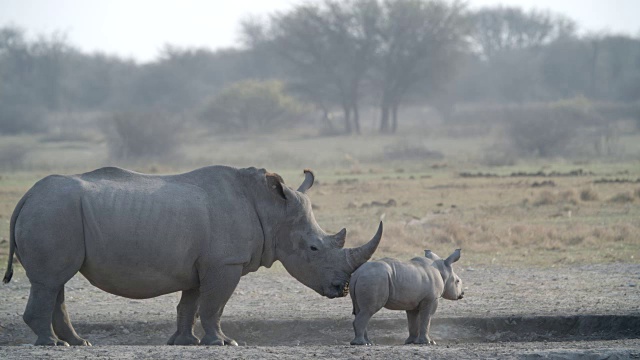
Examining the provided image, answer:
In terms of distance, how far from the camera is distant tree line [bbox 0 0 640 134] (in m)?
51.8

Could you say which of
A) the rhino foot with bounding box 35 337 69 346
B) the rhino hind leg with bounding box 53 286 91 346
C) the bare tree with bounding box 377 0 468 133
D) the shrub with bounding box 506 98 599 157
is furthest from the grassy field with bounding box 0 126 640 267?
the bare tree with bounding box 377 0 468 133

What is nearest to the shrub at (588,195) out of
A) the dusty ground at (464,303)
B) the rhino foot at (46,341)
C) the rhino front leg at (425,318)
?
the dusty ground at (464,303)

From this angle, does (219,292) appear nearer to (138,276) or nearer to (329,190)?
(138,276)

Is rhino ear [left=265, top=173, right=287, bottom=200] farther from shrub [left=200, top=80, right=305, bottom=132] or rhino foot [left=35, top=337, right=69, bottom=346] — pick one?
shrub [left=200, top=80, right=305, bottom=132]

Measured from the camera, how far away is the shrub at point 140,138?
120ft

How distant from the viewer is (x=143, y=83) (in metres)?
66.9

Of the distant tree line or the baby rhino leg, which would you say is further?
the distant tree line

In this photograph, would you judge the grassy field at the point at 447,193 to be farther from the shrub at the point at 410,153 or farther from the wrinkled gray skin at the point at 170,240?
the wrinkled gray skin at the point at 170,240

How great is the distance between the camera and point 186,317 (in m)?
8.60

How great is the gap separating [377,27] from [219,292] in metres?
45.3

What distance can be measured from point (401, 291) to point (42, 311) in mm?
2922

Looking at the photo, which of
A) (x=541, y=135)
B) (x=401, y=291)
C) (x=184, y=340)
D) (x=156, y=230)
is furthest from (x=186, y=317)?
(x=541, y=135)

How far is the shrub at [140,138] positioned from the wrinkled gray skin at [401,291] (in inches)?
1112

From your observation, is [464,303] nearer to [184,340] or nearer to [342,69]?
[184,340]
